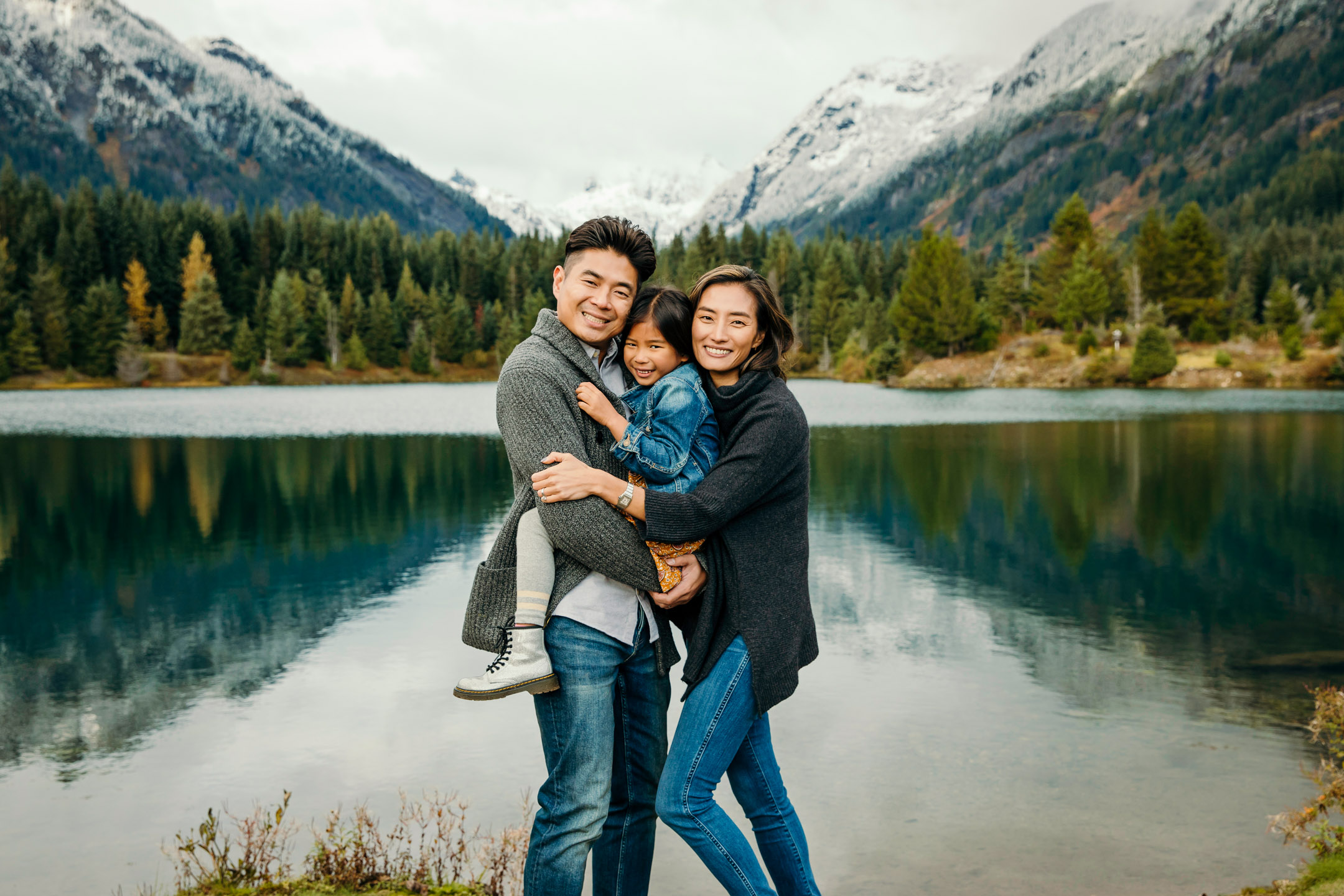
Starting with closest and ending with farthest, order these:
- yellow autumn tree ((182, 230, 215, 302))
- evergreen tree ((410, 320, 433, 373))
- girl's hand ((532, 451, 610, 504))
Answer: girl's hand ((532, 451, 610, 504)) < yellow autumn tree ((182, 230, 215, 302)) < evergreen tree ((410, 320, 433, 373))

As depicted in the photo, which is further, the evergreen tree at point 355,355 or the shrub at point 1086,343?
the evergreen tree at point 355,355

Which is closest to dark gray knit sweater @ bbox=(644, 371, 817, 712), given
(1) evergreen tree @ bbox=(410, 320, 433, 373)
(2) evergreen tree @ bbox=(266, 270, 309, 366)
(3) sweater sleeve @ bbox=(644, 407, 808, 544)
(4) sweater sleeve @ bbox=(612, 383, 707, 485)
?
(3) sweater sleeve @ bbox=(644, 407, 808, 544)

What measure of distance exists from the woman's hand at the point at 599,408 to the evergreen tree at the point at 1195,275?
265ft

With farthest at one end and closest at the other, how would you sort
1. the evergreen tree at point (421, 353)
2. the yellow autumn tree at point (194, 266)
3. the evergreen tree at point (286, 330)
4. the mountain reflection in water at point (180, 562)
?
the evergreen tree at point (421, 353) → the yellow autumn tree at point (194, 266) → the evergreen tree at point (286, 330) → the mountain reflection in water at point (180, 562)

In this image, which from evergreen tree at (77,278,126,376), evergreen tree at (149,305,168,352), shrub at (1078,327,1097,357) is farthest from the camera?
evergreen tree at (149,305,168,352)

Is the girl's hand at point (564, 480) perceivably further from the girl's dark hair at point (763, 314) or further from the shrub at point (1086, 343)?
the shrub at point (1086, 343)

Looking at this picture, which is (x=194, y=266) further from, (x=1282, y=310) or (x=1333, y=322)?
(x=1333, y=322)

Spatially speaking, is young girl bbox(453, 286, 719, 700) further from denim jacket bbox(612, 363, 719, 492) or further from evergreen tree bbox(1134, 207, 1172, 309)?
evergreen tree bbox(1134, 207, 1172, 309)

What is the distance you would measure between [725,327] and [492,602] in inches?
51.2

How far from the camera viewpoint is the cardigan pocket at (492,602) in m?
3.22

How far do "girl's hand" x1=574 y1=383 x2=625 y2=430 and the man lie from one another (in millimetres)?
31

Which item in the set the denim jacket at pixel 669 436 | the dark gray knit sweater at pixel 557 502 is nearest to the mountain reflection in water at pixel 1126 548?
the denim jacket at pixel 669 436

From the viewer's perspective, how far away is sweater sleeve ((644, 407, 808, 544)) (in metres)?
3.02

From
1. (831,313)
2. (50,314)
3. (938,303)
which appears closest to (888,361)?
(938,303)
